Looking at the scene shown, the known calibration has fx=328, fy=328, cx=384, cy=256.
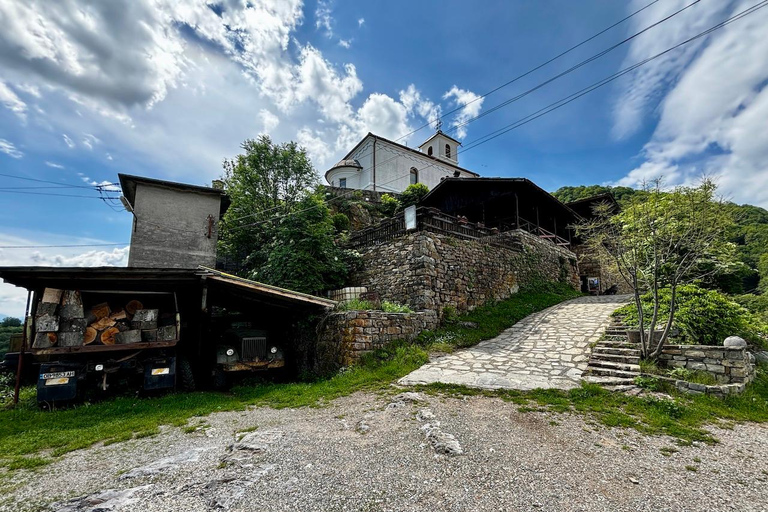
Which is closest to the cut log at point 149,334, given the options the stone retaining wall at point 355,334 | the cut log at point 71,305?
the cut log at point 71,305

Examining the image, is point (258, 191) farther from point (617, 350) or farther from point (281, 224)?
point (617, 350)

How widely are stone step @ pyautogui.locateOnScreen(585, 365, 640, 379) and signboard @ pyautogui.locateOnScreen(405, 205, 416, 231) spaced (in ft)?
21.6

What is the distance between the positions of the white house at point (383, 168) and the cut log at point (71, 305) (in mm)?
Answer: 24869

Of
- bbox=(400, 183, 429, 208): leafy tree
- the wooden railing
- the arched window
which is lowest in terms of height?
the wooden railing

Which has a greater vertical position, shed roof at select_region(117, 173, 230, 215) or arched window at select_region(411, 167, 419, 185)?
arched window at select_region(411, 167, 419, 185)

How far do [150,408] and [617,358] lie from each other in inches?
363

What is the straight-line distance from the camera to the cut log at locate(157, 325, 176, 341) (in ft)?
24.9

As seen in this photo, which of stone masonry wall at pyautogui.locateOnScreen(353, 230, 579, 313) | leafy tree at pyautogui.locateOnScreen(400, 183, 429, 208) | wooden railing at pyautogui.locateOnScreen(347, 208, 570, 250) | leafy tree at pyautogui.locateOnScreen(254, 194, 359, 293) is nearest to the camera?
stone masonry wall at pyautogui.locateOnScreen(353, 230, 579, 313)

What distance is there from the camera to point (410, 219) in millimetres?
11555

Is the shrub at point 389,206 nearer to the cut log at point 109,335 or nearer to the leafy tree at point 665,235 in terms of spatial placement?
the leafy tree at point 665,235

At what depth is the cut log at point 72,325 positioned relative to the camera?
6703 millimetres

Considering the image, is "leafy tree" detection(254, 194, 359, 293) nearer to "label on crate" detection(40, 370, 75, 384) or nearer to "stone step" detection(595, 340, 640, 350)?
"label on crate" detection(40, 370, 75, 384)

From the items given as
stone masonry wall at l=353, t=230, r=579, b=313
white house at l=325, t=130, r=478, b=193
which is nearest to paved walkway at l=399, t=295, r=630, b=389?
stone masonry wall at l=353, t=230, r=579, b=313

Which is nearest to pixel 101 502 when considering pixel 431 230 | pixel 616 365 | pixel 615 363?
pixel 616 365
